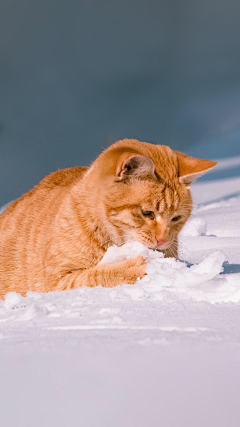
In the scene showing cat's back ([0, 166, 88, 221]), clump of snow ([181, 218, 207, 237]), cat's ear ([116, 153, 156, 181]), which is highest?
cat's back ([0, 166, 88, 221])

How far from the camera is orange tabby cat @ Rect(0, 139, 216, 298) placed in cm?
285

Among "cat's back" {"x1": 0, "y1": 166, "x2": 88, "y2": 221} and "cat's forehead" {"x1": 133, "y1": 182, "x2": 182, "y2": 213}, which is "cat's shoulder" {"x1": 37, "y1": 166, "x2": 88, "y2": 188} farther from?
"cat's forehead" {"x1": 133, "y1": 182, "x2": 182, "y2": 213}

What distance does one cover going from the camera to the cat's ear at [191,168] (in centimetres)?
309

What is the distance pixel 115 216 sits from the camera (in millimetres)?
2963

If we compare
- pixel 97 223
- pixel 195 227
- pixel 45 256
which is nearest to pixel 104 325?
pixel 97 223

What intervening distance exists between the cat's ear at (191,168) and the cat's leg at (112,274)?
796 millimetres

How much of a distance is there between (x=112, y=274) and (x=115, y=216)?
0.45 metres

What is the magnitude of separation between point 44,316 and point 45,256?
129cm

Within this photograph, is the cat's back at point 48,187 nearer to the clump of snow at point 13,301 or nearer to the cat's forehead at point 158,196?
the cat's forehead at point 158,196

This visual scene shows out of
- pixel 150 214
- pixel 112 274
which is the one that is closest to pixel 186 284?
pixel 112 274

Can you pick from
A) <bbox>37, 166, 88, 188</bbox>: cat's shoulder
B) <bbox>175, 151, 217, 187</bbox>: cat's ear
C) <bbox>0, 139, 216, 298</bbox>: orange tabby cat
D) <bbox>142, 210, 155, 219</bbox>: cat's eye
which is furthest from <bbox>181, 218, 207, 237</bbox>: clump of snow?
<bbox>142, 210, 155, 219</bbox>: cat's eye

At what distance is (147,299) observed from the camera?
7.39 feet

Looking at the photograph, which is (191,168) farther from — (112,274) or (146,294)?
(146,294)

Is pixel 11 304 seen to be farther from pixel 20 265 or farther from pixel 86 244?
pixel 20 265
